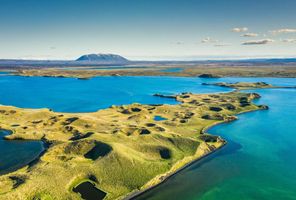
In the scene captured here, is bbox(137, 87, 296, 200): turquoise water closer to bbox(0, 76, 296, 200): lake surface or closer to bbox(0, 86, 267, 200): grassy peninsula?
bbox(0, 76, 296, 200): lake surface

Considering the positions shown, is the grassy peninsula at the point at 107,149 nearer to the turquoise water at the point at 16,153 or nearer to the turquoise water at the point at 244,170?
the turquoise water at the point at 16,153

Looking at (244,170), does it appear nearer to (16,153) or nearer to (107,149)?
(107,149)

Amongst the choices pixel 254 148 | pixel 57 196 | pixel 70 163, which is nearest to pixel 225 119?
pixel 254 148

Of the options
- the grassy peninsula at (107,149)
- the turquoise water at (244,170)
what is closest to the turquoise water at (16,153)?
the grassy peninsula at (107,149)

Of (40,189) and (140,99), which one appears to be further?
(140,99)

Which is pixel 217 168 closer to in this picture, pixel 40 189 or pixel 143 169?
pixel 143 169
